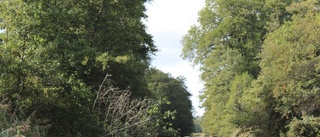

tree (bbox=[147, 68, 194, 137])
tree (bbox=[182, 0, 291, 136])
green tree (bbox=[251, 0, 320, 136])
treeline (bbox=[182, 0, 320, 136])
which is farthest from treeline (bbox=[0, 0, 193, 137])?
tree (bbox=[147, 68, 194, 137])

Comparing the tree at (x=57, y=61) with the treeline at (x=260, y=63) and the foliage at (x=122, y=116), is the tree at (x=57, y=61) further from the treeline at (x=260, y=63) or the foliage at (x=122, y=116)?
the treeline at (x=260, y=63)

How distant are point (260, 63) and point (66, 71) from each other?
14.1 m

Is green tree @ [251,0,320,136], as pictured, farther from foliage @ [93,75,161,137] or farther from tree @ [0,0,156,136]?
foliage @ [93,75,161,137]

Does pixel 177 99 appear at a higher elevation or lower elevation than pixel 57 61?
higher

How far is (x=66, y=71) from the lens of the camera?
39.1ft

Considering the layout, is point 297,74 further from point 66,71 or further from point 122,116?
point 122,116

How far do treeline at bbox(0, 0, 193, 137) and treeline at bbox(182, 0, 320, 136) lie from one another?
28.2 ft

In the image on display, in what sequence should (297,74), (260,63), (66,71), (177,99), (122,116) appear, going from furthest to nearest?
(177,99) → (260,63) → (297,74) → (66,71) → (122,116)

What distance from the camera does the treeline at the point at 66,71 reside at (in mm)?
8680

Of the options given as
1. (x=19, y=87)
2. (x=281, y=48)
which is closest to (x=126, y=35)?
(x=19, y=87)

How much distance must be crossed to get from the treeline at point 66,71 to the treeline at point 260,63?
8.61 m

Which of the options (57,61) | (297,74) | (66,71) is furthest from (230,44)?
(57,61)

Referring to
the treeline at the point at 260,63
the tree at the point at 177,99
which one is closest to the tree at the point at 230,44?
the treeline at the point at 260,63

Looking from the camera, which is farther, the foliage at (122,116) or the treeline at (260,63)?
the treeline at (260,63)
